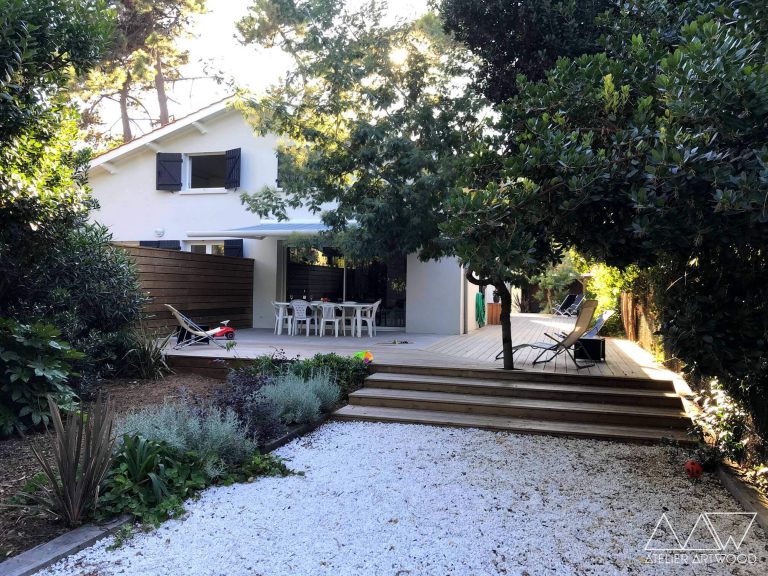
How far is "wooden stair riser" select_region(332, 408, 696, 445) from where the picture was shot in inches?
201

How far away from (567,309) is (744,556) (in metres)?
18.1

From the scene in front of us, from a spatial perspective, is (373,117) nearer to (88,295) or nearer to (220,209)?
(88,295)

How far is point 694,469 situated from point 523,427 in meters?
1.63

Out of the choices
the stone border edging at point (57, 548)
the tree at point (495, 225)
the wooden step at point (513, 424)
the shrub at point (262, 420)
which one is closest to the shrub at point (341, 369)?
the wooden step at point (513, 424)

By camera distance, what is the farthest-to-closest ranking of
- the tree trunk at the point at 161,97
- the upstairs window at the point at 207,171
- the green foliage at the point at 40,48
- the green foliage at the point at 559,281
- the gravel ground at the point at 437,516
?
the green foliage at the point at 559,281
the tree trunk at the point at 161,97
the upstairs window at the point at 207,171
the green foliage at the point at 40,48
the gravel ground at the point at 437,516

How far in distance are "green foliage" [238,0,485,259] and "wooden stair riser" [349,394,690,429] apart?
129 inches

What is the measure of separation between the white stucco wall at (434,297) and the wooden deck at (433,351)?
1.95 feet

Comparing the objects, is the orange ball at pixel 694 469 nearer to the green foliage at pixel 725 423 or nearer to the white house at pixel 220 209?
the green foliage at pixel 725 423

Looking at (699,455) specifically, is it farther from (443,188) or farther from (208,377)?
(208,377)

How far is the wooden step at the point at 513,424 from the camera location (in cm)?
513

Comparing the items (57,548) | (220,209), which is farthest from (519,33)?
(220,209)

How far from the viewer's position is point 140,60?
1634 centimetres

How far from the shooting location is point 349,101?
9141 mm

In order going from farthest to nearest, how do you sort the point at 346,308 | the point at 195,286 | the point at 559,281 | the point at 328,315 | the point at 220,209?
the point at 559,281 < the point at 220,209 < the point at 346,308 < the point at 328,315 < the point at 195,286
